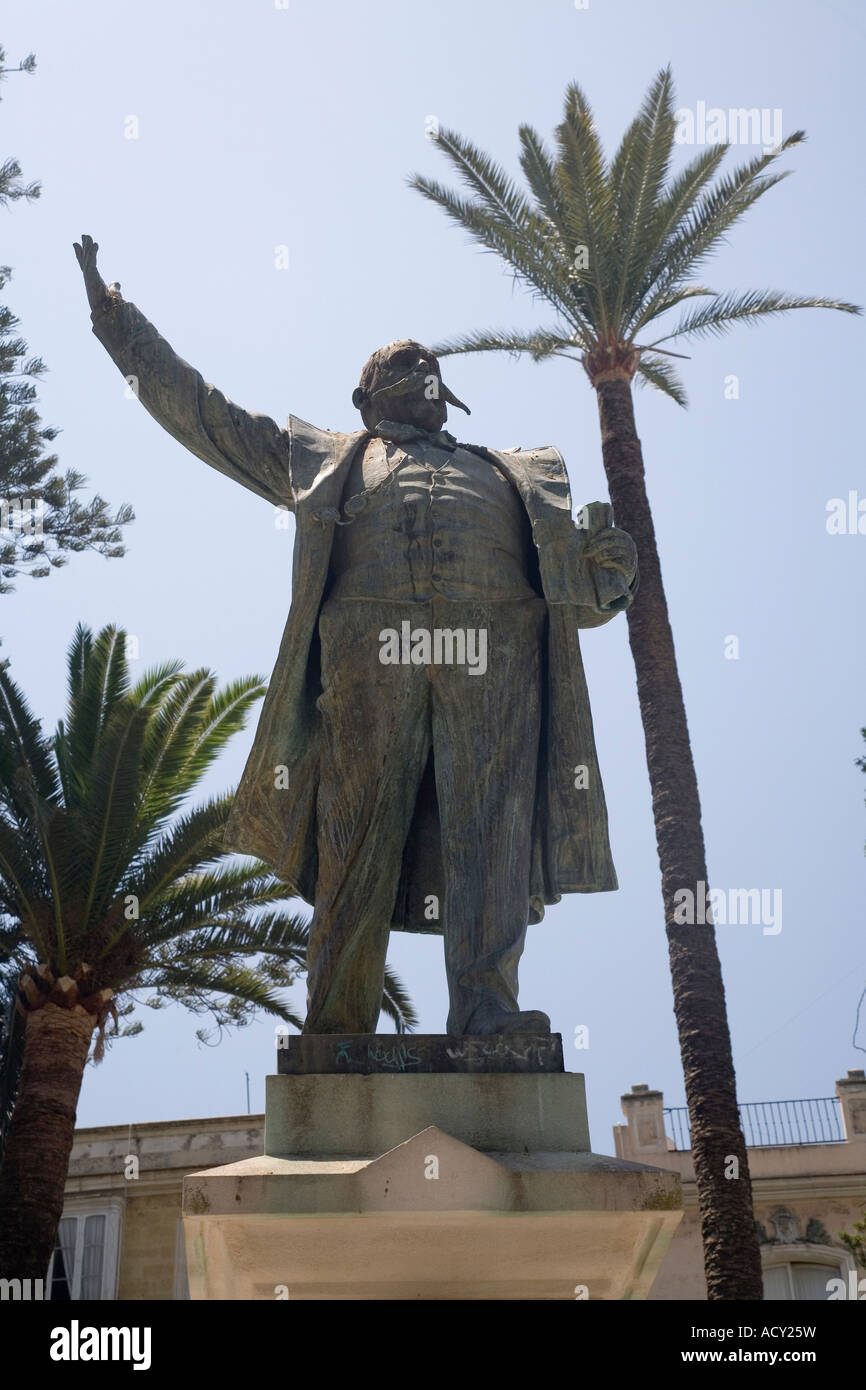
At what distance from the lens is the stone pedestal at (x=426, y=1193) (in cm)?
356

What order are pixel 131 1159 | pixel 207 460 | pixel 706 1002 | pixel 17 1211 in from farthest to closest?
pixel 131 1159, pixel 17 1211, pixel 706 1002, pixel 207 460

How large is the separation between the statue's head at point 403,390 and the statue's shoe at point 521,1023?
2.06m

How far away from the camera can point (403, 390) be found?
516 centimetres

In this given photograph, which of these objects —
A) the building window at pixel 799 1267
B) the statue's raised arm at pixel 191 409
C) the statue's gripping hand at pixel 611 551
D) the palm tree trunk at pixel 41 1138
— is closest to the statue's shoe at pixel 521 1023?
the statue's gripping hand at pixel 611 551

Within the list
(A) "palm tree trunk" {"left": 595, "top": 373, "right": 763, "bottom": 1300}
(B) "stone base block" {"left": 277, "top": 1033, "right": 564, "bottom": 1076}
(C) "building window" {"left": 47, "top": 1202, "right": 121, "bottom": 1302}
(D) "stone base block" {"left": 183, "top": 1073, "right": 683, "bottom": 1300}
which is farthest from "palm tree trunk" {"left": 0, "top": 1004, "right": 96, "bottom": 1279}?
(D) "stone base block" {"left": 183, "top": 1073, "right": 683, "bottom": 1300}

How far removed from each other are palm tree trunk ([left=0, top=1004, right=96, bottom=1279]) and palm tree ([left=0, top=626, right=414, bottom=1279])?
0.01 m

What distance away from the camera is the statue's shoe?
4.07 meters

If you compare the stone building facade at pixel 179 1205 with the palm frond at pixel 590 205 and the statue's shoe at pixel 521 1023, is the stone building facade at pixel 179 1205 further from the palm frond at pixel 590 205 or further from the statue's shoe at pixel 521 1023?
the statue's shoe at pixel 521 1023

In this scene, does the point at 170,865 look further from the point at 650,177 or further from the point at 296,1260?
the point at 296,1260

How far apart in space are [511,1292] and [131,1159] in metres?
18.8

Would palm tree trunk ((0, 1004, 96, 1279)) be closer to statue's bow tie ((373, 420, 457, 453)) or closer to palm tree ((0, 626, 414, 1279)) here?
palm tree ((0, 626, 414, 1279))

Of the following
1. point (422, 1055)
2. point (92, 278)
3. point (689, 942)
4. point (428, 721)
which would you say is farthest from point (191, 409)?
point (689, 942)

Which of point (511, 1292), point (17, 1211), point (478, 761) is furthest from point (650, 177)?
point (511, 1292)

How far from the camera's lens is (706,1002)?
12.9 meters
